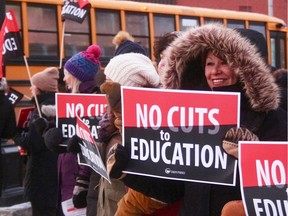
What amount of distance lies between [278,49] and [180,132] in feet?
42.0

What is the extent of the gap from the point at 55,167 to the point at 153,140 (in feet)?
9.65

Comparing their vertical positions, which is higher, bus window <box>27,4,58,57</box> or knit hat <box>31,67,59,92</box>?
bus window <box>27,4,58,57</box>

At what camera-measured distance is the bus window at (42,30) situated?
9.53m

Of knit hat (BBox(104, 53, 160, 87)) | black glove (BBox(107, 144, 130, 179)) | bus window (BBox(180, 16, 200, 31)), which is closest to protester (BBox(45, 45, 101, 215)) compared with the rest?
knit hat (BBox(104, 53, 160, 87))

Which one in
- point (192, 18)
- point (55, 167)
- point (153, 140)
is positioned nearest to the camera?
point (153, 140)

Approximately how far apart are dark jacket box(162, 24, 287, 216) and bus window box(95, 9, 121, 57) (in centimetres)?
787

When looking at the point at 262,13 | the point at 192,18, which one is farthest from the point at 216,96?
the point at 262,13

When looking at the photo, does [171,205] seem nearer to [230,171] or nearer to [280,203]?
[230,171]

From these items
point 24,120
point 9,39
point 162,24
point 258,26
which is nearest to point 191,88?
point 24,120

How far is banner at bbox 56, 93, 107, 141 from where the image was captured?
4023 mm

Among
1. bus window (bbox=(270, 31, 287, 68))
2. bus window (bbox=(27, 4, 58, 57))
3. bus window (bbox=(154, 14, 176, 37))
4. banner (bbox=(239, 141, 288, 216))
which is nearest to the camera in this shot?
banner (bbox=(239, 141, 288, 216))

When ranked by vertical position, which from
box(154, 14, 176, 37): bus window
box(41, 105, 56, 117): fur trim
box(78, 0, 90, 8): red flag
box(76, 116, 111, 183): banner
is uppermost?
box(154, 14, 176, 37): bus window

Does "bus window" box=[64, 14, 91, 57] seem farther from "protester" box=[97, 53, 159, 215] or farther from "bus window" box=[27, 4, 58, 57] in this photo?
"protester" box=[97, 53, 159, 215]

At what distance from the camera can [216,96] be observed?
96.3 inches
